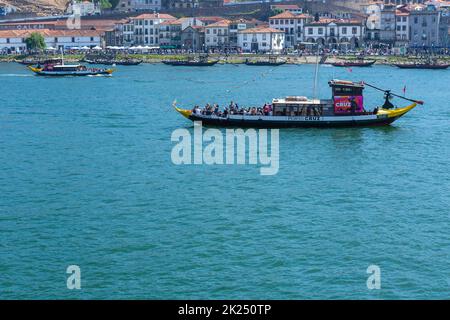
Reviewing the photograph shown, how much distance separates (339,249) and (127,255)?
7.20 m

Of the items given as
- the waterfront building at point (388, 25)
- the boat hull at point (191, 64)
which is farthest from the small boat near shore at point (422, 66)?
the boat hull at point (191, 64)

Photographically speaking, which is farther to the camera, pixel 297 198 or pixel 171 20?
pixel 171 20

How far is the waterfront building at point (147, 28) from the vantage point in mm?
156875

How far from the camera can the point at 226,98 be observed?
253ft

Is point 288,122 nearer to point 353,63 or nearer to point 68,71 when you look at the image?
point 68,71

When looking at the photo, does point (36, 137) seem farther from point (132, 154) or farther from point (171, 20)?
point (171, 20)

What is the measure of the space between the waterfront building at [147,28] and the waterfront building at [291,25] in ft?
75.6

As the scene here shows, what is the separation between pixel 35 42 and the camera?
5930 inches

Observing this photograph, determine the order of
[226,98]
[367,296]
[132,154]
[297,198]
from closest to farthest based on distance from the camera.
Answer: [367,296] → [297,198] → [132,154] → [226,98]

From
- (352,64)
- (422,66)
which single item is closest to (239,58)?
(352,64)
